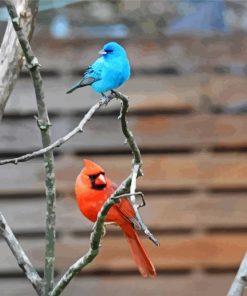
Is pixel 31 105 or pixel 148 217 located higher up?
pixel 31 105

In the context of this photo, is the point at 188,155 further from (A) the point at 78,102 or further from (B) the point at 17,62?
(B) the point at 17,62

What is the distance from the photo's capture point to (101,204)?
46.9 inches

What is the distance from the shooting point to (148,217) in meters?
2.59

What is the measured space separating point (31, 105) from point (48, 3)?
31 centimetres

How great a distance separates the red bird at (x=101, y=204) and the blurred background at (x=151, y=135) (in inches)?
52.8

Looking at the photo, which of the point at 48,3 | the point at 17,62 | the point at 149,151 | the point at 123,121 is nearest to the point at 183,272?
the point at 149,151

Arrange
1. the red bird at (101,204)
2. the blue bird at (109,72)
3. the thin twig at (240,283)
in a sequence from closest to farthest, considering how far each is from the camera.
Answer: the blue bird at (109,72) → the red bird at (101,204) → the thin twig at (240,283)

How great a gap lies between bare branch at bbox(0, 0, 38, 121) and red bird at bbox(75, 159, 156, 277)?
0.27m

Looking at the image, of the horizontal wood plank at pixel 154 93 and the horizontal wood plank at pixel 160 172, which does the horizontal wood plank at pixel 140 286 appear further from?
the horizontal wood plank at pixel 154 93

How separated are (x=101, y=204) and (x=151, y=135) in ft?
4.59

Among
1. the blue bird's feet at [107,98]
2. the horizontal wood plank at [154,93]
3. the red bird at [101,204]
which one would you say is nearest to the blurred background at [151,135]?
the horizontal wood plank at [154,93]

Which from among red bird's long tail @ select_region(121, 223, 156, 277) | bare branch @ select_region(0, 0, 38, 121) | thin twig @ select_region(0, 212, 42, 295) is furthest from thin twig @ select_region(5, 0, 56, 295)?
bare branch @ select_region(0, 0, 38, 121)

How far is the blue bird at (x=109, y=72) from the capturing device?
3.51ft

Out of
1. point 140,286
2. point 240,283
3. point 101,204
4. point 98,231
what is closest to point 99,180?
point 101,204
